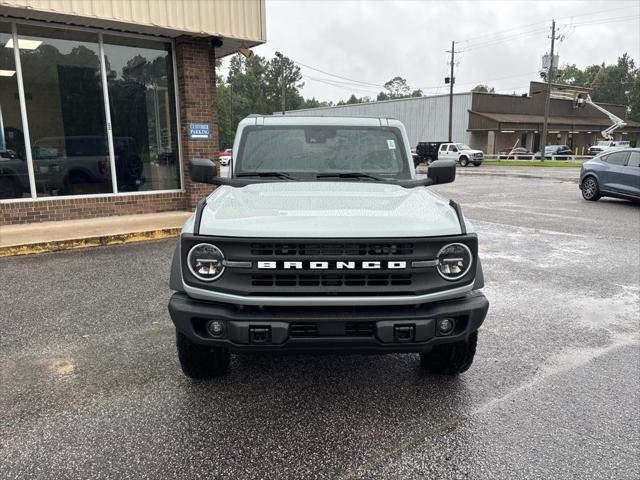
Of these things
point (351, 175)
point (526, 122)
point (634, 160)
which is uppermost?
point (526, 122)

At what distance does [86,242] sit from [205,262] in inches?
231

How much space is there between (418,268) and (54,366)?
2840mm

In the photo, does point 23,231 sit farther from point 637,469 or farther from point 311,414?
point 637,469

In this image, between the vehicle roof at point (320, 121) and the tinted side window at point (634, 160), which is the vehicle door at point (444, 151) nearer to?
the tinted side window at point (634, 160)

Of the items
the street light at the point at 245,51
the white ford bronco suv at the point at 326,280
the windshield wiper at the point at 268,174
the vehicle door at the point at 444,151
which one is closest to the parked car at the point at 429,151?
the vehicle door at the point at 444,151

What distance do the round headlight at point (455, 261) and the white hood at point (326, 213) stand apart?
0.31 feet

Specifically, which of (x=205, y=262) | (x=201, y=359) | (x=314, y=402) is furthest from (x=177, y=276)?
(x=314, y=402)

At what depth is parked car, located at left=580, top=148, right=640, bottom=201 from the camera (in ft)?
41.3

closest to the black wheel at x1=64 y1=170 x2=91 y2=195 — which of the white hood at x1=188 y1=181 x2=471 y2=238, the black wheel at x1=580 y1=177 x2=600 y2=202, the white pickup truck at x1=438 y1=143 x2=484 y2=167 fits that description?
the white hood at x1=188 y1=181 x2=471 y2=238

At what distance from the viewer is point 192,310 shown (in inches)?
106

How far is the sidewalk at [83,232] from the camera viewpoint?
7328 millimetres

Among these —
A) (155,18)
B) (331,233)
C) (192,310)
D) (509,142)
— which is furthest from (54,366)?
(509,142)

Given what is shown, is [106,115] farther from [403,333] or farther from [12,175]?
[403,333]

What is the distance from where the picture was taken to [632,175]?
41.3ft
